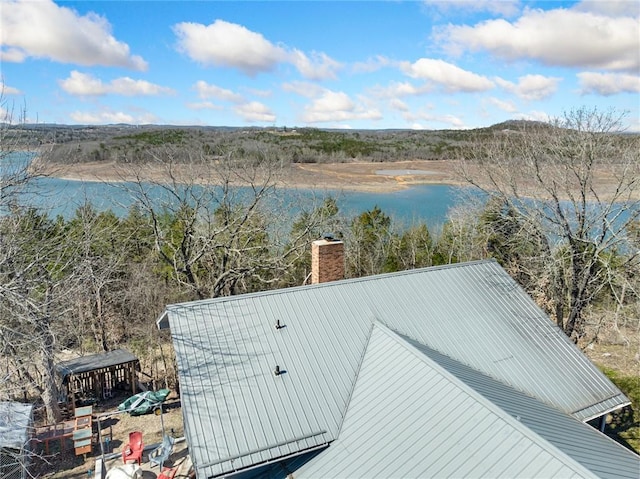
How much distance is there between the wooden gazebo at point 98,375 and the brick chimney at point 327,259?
752 centimetres

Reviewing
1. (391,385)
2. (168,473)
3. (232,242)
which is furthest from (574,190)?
(168,473)

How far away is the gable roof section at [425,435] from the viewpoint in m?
6.21

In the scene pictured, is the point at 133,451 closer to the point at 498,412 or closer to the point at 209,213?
the point at 498,412

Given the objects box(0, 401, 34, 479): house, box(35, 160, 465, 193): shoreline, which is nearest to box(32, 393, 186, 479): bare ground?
box(0, 401, 34, 479): house

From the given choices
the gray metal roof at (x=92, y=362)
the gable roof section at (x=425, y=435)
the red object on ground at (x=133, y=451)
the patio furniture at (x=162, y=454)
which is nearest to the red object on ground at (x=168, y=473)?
the patio furniture at (x=162, y=454)

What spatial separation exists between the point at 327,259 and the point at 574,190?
9.59 meters

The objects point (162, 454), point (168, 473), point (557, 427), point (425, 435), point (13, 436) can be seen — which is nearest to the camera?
point (425, 435)

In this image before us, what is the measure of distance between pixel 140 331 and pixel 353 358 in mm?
14080

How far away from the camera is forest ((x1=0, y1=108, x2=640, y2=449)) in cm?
1216

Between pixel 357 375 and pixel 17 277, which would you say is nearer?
pixel 357 375

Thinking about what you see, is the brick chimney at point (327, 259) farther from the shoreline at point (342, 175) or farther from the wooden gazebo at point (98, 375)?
the wooden gazebo at point (98, 375)

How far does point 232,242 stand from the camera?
61.9ft

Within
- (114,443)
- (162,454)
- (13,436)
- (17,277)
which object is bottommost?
(114,443)

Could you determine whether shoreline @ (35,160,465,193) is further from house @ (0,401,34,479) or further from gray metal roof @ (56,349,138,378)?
house @ (0,401,34,479)
